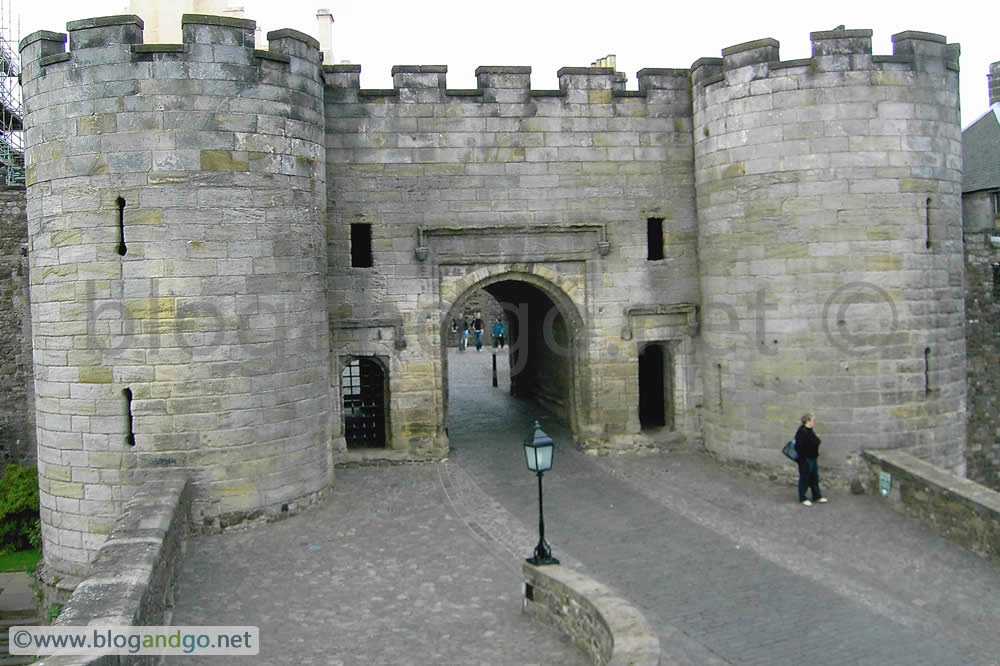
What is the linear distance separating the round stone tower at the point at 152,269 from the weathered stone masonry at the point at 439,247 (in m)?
0.03

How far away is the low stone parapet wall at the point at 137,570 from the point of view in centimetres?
702

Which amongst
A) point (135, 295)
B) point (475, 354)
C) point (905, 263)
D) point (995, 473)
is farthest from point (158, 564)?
point (475, 354)

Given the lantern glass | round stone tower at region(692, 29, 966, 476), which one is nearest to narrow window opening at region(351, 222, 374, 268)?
round stone tower at region(692, 29, 966, 476)

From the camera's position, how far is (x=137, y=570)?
26.4ft

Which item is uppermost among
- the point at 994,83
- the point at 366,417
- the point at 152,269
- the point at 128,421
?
the point at 994,83

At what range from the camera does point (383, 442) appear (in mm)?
15750

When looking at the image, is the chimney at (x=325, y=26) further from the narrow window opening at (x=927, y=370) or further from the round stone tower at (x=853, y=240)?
the narrow window opening at (x=927, y=370)

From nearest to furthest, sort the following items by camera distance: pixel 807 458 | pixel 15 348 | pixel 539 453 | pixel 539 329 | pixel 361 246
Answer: pixel 539 453 < pixel 807 458 < pixel 361 246 < pixel 15 348 < pixel 539 329

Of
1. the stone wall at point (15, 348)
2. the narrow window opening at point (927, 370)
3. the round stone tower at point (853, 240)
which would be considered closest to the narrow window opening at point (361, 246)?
the round stone tower at point (853, 240)

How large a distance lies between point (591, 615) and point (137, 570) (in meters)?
4.18

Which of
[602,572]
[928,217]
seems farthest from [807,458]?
[928,217]

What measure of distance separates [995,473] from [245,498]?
51.6 feet

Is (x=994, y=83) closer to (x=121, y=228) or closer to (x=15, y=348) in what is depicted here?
(x=121, y=228)

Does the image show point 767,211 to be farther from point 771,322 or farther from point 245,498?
point 245,498
